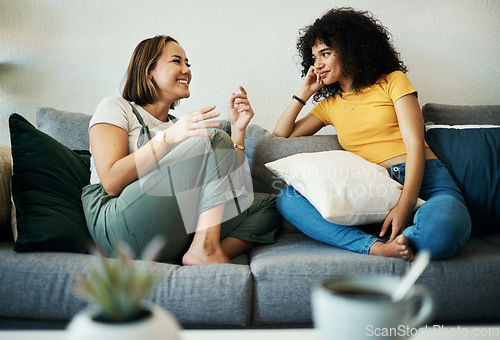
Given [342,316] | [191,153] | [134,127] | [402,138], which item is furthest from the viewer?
[402,138]

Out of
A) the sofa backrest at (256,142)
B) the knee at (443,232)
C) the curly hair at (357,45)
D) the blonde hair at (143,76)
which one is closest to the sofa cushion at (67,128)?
the sofa backrest at (256,142)

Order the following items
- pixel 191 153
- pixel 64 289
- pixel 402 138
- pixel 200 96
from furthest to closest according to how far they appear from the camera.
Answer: pixel 200 96 < pixel 402 138 < pixel 191 153 < pixel 64 289

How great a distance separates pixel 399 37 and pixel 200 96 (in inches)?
40.0

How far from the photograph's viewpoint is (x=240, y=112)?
66.0 inches

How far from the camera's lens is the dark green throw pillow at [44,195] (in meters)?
1.19

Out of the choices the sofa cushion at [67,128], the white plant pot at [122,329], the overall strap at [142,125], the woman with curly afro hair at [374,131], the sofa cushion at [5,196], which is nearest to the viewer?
the white plant pot at [122,329]

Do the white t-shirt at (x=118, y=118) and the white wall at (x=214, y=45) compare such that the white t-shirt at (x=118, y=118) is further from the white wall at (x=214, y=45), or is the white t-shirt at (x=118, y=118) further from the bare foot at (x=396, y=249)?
the bare foot at (x=396, y=249)

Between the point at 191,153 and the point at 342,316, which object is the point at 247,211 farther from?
the point at 342,316

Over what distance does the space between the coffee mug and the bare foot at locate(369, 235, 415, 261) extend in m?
0.74

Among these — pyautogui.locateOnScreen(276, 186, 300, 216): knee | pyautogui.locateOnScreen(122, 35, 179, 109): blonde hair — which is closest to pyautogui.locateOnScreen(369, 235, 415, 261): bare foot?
pyautogui.locateOnScreen(276, 186, 300, 216): knee

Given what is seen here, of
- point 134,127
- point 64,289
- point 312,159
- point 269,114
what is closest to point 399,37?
point 269,114

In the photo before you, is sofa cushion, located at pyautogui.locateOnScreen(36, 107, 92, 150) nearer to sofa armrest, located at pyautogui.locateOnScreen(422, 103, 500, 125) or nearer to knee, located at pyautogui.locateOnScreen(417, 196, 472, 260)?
knee, located at pyautogui.locateOnScreen(417, 196, 472, 260)

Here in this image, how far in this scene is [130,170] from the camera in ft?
4.18

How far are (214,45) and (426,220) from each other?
130 cm
